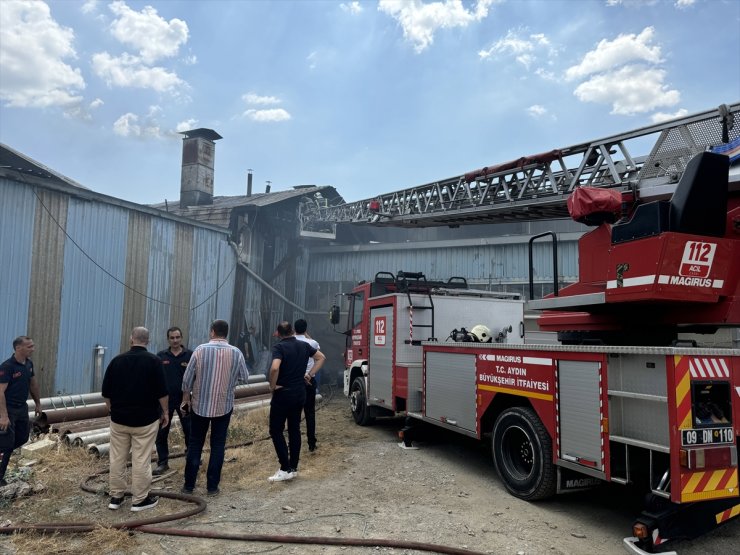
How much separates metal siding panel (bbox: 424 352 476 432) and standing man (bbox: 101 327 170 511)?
359 cm

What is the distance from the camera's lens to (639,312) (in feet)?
15.7

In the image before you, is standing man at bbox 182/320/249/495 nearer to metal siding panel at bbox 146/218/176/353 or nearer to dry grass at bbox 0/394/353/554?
dry grass at bbox 0/394/353/554

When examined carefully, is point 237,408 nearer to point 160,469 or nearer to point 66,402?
point 66,402

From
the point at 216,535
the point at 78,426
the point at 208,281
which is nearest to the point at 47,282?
the point at 78,426

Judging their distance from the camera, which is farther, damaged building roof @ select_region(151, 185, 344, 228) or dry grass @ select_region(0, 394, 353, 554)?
damaged building roof @ select_region(151, 185, 344, 228)

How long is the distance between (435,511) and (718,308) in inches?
126

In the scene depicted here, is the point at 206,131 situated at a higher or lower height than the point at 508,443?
higher

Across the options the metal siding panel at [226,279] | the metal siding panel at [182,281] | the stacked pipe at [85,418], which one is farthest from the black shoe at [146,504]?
the metal siding panel at [226,279]

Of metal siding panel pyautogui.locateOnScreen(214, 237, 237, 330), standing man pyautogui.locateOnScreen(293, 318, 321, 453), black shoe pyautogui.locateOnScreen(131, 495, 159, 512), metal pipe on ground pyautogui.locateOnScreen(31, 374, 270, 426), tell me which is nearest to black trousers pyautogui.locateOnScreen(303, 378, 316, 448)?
standing man pyautogui.locateOnScreen(293, 318, 321, 453)

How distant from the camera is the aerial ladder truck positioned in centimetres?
389

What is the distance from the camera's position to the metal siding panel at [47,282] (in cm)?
1111

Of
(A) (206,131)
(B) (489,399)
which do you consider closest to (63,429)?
(B) (489,399)

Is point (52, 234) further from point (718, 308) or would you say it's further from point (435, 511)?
point (718, 308)

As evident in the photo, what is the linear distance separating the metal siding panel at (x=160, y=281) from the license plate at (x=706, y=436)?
12879 mm
